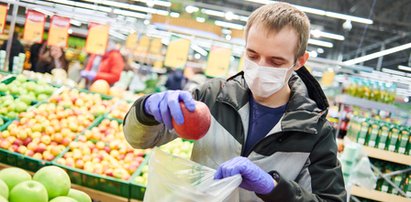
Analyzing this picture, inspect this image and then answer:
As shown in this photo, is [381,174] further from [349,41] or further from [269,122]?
[349,41]

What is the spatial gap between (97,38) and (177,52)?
97 centimetres

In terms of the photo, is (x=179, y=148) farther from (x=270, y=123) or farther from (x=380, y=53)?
(x=380, y=53)

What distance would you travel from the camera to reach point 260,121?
1.49m

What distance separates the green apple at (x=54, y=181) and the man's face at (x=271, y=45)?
31.7 inches

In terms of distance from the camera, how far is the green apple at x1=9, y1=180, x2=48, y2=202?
139 cm

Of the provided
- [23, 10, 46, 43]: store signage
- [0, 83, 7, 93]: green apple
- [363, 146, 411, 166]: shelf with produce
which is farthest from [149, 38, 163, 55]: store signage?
[363, 146, 411, 166]: shelf with produce

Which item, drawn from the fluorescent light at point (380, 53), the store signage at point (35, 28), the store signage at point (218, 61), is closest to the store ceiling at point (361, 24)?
the fluorescent light at point (380, 53)

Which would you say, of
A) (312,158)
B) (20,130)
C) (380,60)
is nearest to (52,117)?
(20,130)

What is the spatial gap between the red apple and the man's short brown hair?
0.34 metres

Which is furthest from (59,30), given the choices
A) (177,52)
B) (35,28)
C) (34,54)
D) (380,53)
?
(380,53)

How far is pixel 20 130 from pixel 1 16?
3.35ft

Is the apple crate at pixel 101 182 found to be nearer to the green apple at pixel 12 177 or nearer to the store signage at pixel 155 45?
the green apple at pixel 12 177

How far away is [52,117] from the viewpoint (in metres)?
3.85

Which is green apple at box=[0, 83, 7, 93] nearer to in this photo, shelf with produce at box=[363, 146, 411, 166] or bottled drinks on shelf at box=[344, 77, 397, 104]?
shelf with produce at box=[363, 146, 411, 166]
